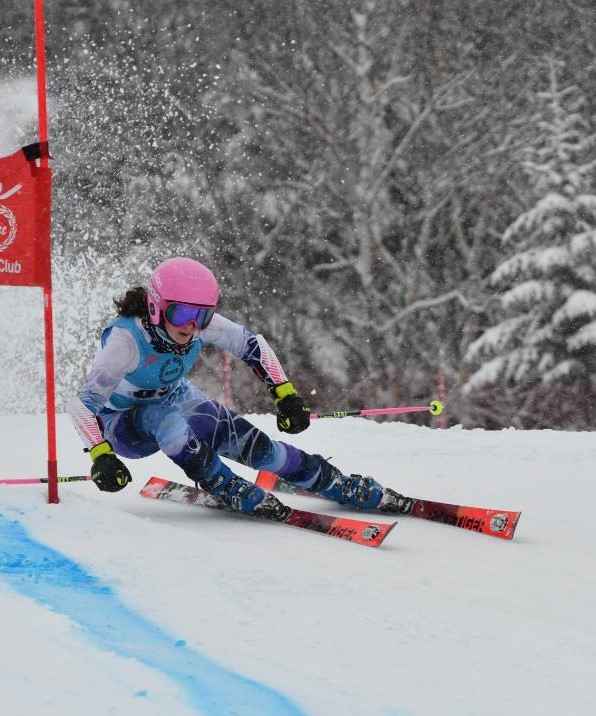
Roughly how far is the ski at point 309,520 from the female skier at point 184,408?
110mm

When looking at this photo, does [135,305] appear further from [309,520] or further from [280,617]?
[280,617]

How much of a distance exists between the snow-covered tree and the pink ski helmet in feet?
39.3

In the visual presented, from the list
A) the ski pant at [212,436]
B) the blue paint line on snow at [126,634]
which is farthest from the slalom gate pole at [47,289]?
the blue paint line on snow at [126,634]

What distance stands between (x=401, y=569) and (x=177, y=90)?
Result: 17.9 m

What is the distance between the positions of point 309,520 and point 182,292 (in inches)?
41.4

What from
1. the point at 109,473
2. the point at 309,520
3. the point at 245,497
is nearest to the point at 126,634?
the point at 109,473

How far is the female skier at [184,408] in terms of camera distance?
13.2 ft

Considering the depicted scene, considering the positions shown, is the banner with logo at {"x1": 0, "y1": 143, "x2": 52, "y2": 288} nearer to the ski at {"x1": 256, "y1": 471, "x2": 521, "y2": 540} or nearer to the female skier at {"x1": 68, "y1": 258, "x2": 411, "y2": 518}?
the female skier at {"x1": 68, "y1": 258, "x2": 411, "y2": 518}

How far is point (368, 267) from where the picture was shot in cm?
1955

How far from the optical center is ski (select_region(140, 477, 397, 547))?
12.1ft

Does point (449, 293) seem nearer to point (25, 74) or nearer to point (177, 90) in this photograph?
point (177, 90)

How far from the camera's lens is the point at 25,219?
4.05 metres

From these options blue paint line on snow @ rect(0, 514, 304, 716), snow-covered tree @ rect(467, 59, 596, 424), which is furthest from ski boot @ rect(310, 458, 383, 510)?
snow-covered tree @ rect(467, 59, 596, 424)

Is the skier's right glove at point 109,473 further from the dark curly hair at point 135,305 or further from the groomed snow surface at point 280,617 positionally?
the dark curly hair at point 135,305
